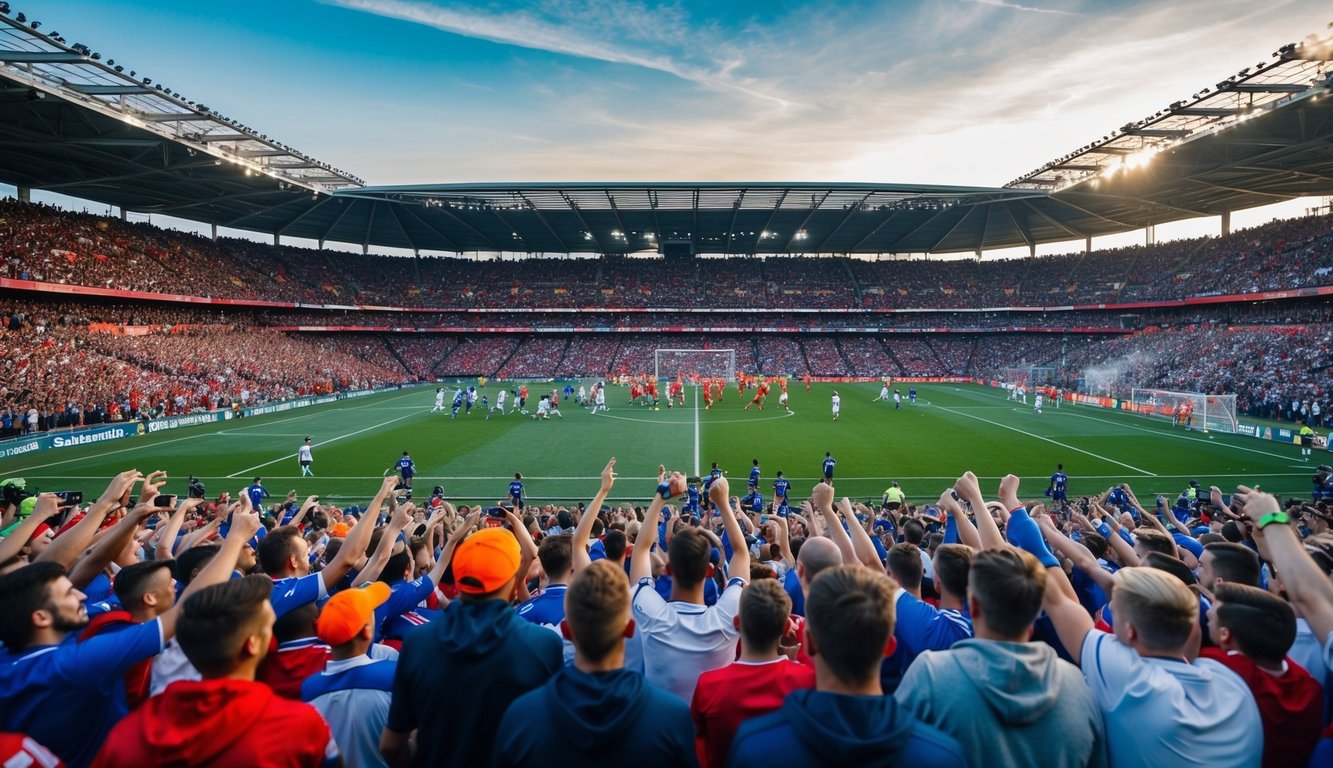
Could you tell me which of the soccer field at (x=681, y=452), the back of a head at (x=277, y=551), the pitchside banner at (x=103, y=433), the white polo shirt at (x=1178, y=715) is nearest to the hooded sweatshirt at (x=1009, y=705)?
the white polo shirt at (x=1178, y=715)

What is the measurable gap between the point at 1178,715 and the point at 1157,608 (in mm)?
411

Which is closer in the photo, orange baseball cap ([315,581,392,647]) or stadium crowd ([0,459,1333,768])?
stadium crowd ([0,459,1333,768])

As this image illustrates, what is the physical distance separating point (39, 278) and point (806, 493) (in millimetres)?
48347

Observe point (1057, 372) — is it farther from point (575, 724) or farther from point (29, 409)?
point (29, 409)

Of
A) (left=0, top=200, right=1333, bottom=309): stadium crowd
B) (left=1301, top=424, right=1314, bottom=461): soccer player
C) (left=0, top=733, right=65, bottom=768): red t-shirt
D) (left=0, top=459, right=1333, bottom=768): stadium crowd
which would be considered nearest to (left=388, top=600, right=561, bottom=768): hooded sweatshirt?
(left=0, top=459, right=1333, bottom=768): stadium crowd

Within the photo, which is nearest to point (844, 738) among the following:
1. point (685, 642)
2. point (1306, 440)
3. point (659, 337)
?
point (685, 642)

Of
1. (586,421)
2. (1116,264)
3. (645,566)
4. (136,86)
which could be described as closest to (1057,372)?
(1116,264)

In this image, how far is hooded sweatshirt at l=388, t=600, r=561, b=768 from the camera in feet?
8.83

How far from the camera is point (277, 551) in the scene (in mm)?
4445

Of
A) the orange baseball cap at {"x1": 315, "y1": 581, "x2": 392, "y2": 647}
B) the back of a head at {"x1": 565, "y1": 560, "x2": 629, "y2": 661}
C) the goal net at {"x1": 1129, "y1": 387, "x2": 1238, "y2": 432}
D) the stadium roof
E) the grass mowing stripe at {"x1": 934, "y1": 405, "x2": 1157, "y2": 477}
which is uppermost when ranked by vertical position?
the stadium roof

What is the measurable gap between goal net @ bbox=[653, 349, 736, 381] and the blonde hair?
61618mm

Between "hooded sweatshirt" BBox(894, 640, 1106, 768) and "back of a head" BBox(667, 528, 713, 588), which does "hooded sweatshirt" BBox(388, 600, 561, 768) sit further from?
"hooded sweatshirt" BBox(894, 640, 1106, 768)

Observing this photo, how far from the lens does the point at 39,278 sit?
1506 inches

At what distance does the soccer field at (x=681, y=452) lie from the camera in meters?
20.9
